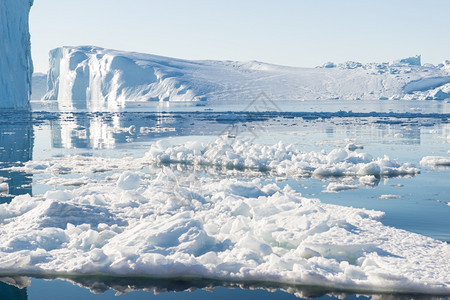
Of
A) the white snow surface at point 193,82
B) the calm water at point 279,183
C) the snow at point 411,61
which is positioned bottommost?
the calm water at point 279,183

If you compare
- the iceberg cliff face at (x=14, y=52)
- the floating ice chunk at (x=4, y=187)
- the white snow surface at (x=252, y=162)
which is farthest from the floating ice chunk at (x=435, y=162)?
Answer: the iceberg cliff face at (x=14, y=52)

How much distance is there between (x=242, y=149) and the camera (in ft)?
46.1

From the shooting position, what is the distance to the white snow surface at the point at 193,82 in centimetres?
8606

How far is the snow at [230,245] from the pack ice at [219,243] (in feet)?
0.04

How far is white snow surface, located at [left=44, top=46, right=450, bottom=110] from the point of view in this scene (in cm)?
8606

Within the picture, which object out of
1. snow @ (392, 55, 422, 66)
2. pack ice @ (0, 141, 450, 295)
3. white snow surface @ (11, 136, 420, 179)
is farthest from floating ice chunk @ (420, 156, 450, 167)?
snow @ (392, 55, 422, 66)

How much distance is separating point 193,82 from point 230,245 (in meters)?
82.3

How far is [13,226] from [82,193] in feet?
6.47

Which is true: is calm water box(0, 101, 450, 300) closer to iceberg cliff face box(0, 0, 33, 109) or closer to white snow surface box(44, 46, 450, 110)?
iceberg cliff face box(0, 0, 33, 109)

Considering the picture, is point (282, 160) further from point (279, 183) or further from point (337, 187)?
point (337, 187)

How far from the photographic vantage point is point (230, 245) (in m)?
6.12

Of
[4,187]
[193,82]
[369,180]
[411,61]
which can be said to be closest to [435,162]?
[369,180]

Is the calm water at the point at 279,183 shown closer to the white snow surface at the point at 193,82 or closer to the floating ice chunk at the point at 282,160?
the floating ice chunk at the point at 282,160

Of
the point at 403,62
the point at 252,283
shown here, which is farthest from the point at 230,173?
the point at 403,62
